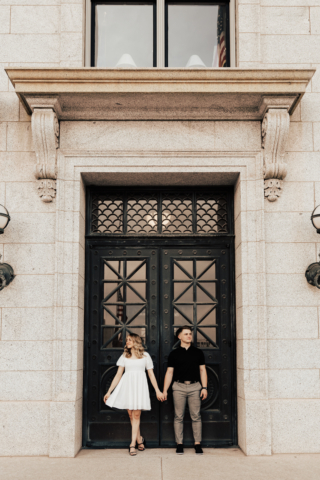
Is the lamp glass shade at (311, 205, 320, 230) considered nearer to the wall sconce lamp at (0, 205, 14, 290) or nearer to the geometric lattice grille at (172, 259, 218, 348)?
the geometric lattice grille at (172, 259, 218, 348)

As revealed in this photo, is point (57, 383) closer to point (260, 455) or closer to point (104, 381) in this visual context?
point (104, 381)

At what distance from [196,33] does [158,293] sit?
461cm

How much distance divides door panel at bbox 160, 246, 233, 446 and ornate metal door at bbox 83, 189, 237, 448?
0.05 feet

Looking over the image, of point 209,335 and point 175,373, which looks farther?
point 209,335

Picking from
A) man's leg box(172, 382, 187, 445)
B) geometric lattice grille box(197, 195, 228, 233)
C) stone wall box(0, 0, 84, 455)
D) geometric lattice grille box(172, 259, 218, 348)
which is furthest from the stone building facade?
man's leg box(172, 382, 187, 445)

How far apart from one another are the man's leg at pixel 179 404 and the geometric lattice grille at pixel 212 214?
2.61 meters

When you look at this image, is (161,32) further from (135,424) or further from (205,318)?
(135,424)

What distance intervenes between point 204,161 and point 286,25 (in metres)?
2.71

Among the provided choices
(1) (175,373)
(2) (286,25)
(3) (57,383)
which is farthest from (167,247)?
(2) (286,25)

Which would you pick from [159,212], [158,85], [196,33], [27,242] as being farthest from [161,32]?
[27,242]

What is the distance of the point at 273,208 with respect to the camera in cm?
710

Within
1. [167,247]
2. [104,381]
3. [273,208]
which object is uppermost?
[273,208]

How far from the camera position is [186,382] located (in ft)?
22.8

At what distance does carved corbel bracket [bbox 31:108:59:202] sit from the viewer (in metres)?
6.84
